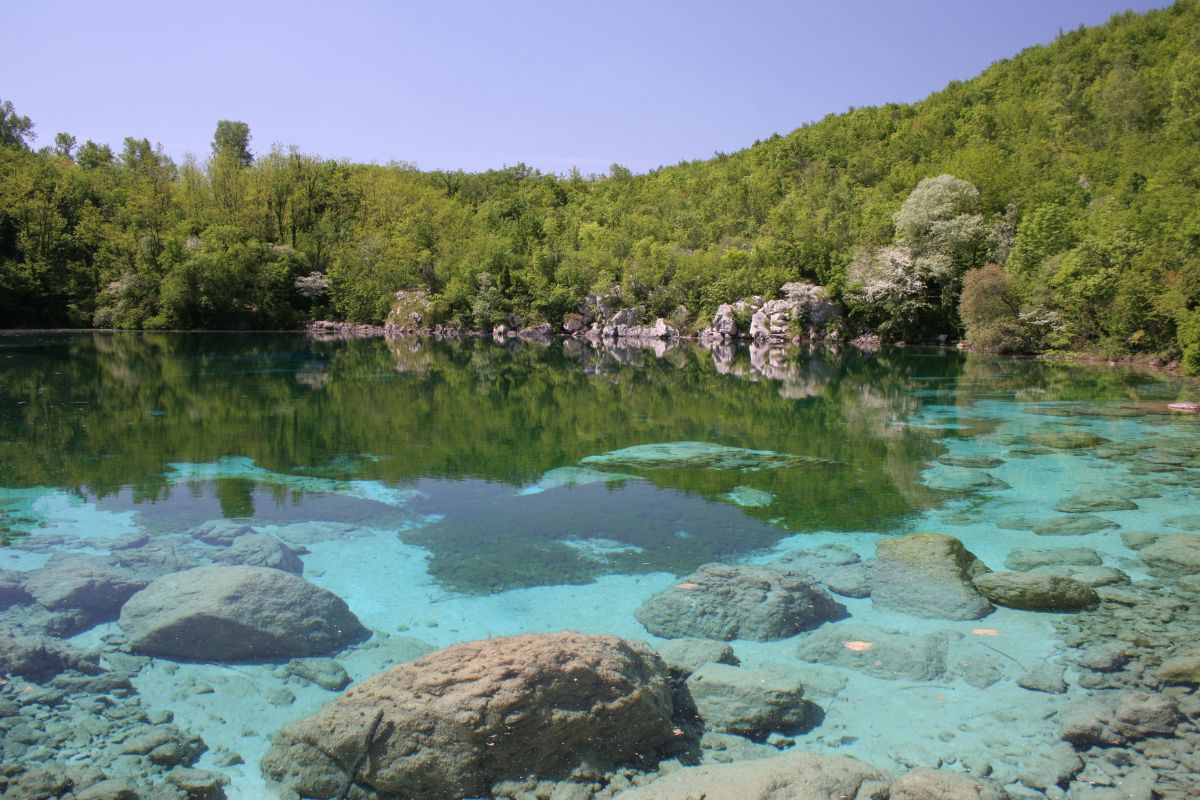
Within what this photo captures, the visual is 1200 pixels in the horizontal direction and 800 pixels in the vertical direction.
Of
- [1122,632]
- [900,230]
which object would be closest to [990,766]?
[1122,632]

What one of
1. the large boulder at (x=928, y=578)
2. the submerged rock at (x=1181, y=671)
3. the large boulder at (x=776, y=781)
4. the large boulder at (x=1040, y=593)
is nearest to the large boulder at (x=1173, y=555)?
the large boulder at (x=1040, y=593)

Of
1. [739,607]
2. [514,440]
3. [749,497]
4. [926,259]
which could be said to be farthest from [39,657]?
[926,259]

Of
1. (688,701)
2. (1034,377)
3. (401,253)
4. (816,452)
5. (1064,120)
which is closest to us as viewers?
(688,701)

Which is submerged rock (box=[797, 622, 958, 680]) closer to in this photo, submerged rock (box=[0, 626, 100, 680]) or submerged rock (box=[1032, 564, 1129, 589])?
submerged rock (box=[1032, 564, 1129, 589])

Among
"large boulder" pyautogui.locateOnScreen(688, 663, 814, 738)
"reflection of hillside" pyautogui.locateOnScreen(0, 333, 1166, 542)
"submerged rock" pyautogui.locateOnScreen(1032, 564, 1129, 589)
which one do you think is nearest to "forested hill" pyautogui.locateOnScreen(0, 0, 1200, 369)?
"reflection of hillside" pyautogui.locateOnScreen(0, 333, 1166, 542)

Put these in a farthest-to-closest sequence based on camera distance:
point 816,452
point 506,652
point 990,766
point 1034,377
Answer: point 1034,377 → point 816,452 → point 506,652 → point 990,766

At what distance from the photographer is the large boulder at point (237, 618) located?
256 inches

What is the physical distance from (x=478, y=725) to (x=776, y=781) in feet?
5.74

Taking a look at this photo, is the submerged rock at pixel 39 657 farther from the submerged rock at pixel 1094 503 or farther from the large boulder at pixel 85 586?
the submerged rock at pixel 1094 503

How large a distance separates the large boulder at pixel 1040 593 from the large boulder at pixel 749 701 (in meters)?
3.02

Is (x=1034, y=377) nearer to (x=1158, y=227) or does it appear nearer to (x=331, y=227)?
(x=1158, y=227)

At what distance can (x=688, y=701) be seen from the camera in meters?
5.58

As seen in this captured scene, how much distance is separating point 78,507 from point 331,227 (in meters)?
65.0

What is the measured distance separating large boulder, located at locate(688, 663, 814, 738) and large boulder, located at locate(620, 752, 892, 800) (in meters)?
0.67
